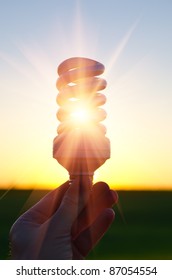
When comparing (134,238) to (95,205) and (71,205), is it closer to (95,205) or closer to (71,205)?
(95,205)

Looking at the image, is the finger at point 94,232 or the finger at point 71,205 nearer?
the finger at point 71,205

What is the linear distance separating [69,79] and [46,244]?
3.65 feet

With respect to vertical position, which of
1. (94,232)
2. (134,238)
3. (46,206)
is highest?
(46,206)

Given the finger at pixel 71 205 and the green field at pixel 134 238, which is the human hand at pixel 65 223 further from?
the green field at pixel 134 238

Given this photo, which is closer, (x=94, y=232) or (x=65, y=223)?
(x=65, y=223)

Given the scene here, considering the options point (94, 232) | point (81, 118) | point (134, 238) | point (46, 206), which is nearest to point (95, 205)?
point (94, 232)

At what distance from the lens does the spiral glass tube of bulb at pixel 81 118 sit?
3.60m

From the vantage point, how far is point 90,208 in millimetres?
3699

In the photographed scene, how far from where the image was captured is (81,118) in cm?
383

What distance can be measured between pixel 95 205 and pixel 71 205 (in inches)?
8.1

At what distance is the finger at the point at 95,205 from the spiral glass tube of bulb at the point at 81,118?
0.12m

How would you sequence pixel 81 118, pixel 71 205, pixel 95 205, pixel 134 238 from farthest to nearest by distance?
1. pixel 134 238
2. pixel 81 118
3. pixel 95 205
4. pixel 71 205

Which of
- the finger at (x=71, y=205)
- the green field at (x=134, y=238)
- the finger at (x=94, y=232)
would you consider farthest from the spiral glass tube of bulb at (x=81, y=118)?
the green field at (x=134, y=238)

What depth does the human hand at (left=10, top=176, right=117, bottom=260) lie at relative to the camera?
3.57 metres
